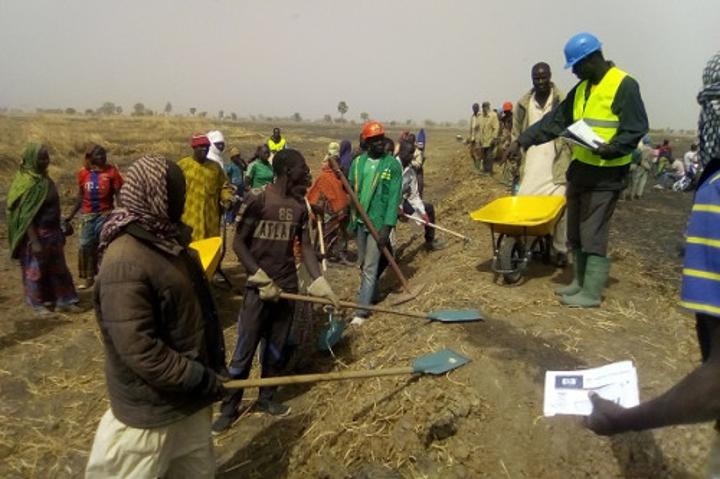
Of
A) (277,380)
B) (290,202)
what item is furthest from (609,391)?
(290,202)

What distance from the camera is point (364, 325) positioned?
5.87 meters

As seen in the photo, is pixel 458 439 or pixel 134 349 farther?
pixel 458 439

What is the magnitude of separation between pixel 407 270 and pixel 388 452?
16.9ft

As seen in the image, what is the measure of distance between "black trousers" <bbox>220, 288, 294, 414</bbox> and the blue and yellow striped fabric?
3.19 metres

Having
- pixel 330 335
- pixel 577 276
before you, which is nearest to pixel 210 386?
pixel 330 335

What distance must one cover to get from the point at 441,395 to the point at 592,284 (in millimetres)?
2059

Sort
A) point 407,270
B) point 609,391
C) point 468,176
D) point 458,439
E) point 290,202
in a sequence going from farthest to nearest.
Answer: point 468,176
point 407,270
point 290,202
point 458,439
point 609,391

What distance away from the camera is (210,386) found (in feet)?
8.42

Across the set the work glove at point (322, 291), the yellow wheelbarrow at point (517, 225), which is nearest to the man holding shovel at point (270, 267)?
the work glove at point (322, 291)

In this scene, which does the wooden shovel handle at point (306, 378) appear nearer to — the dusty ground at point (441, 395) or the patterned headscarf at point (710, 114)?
the dusty ground at point (441, 395)

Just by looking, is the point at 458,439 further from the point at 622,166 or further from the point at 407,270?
the point at 407,270

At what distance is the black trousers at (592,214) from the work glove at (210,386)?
3.46 m

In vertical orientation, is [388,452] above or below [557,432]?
below

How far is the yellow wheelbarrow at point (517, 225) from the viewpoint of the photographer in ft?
17.2
